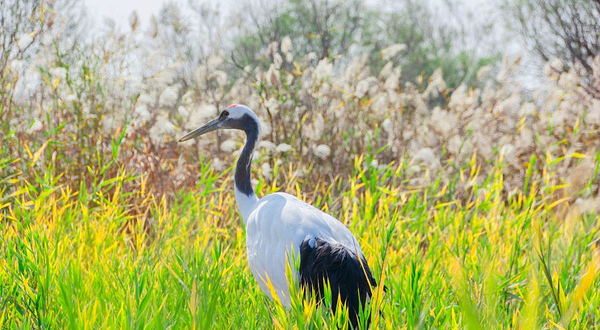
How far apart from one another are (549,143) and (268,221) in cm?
330

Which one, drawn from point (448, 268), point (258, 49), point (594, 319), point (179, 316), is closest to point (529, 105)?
point (448, 268)

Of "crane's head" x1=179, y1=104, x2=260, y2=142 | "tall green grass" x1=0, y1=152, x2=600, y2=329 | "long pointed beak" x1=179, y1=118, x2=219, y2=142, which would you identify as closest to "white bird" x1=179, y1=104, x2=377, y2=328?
"tall green grass" x1=0, y1=152, x2=600, y2=329

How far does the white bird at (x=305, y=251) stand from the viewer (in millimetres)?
2566

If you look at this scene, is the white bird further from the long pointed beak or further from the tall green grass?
the long pointed beak

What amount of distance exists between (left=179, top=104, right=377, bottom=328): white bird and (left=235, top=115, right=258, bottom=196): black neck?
0.25 feet

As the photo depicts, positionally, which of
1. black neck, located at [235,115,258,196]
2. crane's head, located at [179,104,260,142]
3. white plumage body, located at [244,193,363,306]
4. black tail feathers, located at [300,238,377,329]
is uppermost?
crane's head, located at [179,104,260,142]

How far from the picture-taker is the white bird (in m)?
2.57

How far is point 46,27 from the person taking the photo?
481 centimetres

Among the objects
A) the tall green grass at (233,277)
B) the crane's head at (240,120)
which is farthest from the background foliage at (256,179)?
the crane's head at (240,120)

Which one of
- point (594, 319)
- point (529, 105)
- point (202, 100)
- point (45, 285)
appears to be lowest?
point (594, 319)

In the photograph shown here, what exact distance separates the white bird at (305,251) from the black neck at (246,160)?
0.08m

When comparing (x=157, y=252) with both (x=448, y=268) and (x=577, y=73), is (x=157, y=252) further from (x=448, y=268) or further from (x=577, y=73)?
(x=577, y=73)

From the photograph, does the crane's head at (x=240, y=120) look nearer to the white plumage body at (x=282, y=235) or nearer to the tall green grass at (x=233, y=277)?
the tall green grass at (x=233, y=277)

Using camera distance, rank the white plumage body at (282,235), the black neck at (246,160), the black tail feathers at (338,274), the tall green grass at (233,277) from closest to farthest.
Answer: the tall green grass at (233,277) < the black tail feathers at (338,274) < the white plumage body at (282,235) < the black neck at (246,160)
